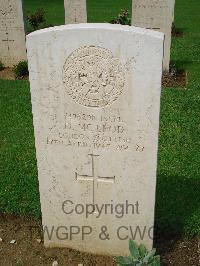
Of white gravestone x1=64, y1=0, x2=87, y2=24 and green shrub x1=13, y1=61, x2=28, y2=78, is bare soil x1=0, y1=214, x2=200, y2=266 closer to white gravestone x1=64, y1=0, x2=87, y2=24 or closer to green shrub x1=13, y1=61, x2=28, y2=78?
green shrub x1=13, y1=61, x2=28, y2=78

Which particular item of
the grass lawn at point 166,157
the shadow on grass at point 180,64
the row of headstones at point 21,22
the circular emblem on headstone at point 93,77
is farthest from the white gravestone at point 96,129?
the shadow on grass at point 180,64

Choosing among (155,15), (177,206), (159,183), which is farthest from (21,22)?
(177,206)

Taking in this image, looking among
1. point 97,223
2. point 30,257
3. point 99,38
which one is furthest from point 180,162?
point 99,38

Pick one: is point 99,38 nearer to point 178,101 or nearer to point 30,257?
point 30,257

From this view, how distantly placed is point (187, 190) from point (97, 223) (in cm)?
142

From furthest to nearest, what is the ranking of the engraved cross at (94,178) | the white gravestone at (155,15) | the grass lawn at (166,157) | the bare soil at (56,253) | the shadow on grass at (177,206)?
the white gravestone at (155,15), the grass lawn at (166,157), the shadow on grass at (177,206), the bare soil at (56,253), the engraved cross at (94,178)

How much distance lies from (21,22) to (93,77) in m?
6.87

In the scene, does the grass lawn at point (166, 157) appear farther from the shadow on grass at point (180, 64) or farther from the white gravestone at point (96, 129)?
the white gravestone at point (96, 129)

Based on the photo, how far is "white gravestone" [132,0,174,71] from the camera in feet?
29.7

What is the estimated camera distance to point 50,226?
13.1 ft

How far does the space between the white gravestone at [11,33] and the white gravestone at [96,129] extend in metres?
6.58

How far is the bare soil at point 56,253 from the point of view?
12.9 feet

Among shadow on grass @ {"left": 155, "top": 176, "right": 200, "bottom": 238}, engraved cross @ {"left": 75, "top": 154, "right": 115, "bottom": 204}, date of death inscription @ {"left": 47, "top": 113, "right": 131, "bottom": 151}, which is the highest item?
date of death inscription @ {"left": 47, "top": 113, "right": 131, "bottom": 151}

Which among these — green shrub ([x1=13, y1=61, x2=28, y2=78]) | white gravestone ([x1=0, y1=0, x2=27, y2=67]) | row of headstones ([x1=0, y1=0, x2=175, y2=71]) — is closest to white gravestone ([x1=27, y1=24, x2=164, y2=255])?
green shrub ([x1=13, y1=61, x2=28, y2=78])
